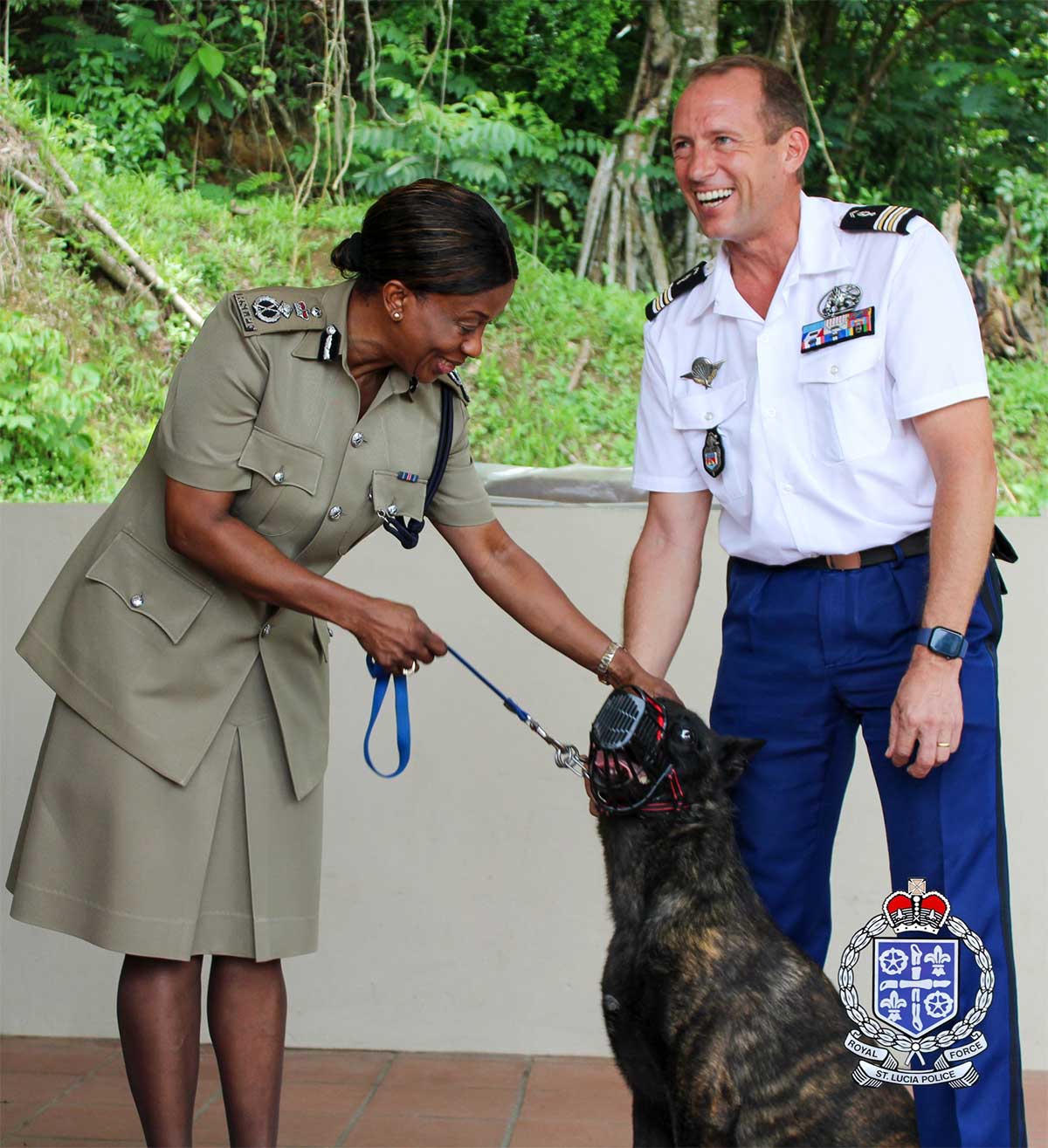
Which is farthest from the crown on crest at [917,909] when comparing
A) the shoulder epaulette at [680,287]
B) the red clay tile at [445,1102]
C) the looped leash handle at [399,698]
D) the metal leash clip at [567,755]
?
the red clay tile at [445,1102]

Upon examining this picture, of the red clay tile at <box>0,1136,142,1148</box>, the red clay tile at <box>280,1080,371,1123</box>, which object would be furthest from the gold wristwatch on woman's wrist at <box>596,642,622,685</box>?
the red clay tile at <box>0,1136,142,1148</box>

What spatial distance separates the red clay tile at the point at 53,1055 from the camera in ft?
11.5

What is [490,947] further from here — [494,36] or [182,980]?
[494,36]

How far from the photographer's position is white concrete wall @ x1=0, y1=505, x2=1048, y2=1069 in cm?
356

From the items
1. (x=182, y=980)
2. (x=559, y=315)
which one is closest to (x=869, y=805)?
(x=559, y=315)

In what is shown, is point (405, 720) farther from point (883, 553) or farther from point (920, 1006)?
point (920, 1006)

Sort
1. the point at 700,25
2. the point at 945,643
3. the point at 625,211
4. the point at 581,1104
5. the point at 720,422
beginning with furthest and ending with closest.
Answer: the point at 625,211, the point at 700,25, the point at 581,1104, the point at 720,422, the point at 945,643

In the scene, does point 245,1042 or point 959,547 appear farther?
point 245,1042

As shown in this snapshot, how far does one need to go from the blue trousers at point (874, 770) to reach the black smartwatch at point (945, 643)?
4.7 inches

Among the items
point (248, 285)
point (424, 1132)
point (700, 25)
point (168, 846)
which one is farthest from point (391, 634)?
point (700, 25)

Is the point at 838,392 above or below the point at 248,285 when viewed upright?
below

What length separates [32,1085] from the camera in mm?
3381

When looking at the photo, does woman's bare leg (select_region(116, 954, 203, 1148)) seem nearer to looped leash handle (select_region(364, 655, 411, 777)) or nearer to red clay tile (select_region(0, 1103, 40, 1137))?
looped leash handle (select_region(364, 655, 411, 777))

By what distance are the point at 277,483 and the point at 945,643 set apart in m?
1.12
